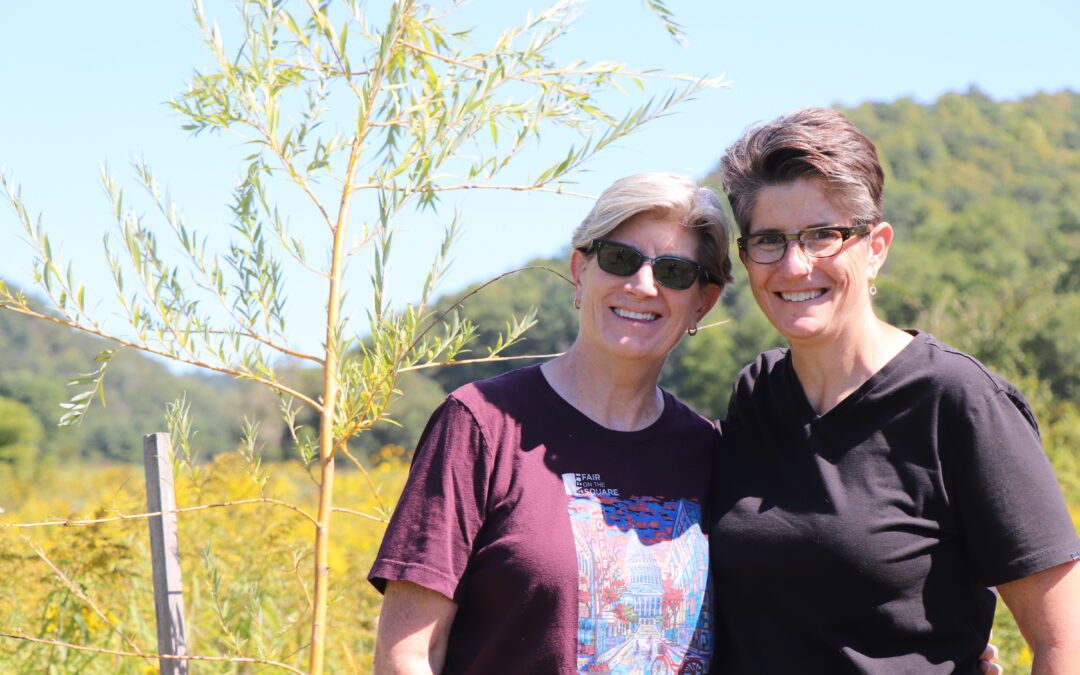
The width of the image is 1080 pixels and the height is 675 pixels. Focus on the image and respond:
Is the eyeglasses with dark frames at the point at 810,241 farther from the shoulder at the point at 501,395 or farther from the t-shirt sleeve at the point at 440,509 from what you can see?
the t-shirt sleeve at the point at 440,509

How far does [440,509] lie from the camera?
185 cm

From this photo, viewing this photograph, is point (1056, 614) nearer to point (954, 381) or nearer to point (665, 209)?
point (954, 381)

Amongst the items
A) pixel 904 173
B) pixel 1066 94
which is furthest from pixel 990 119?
pixel 904 173

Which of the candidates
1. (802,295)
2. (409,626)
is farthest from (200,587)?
(802,295)

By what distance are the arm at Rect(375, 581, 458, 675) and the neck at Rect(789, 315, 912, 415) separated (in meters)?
0.88

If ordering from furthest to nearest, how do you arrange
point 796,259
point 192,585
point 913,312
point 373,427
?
point 913,312
point 192,585
point 373,427
point 796,259

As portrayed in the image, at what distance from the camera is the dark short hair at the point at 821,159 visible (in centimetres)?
194

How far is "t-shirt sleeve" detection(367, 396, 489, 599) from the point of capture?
1822 millimetres

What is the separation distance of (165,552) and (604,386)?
112 centimetres

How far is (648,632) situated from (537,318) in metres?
0.84

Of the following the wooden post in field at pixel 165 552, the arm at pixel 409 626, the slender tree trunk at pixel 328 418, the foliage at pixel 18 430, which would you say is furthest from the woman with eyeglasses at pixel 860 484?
the foliage at pixel 18 430

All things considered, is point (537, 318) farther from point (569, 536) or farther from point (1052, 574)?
point (1052, 574)

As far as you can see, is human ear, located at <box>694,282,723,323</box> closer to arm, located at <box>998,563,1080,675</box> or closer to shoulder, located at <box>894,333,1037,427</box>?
shoulder, located at <box>894,333,1037,427</box>

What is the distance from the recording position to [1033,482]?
1.76 meters
